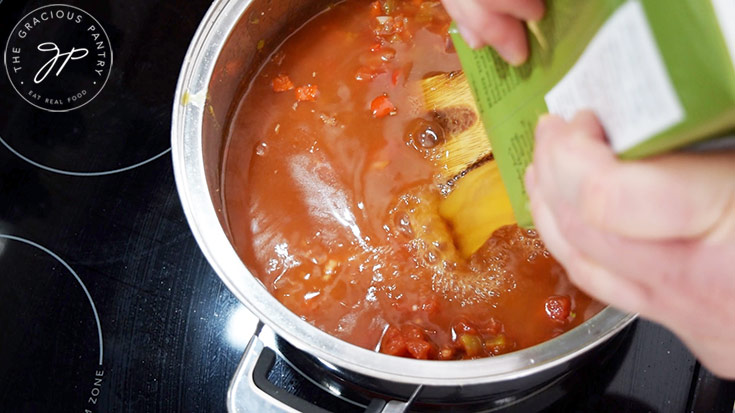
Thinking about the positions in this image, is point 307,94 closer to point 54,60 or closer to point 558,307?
point 54,60

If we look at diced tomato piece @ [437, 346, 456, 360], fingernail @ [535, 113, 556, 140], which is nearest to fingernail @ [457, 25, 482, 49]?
fingernail @ [535, 113, 556, 140]

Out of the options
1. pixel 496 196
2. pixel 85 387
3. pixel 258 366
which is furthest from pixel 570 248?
pixel 85 387

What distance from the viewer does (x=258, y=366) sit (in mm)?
1074

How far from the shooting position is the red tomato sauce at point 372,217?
45.4 inches

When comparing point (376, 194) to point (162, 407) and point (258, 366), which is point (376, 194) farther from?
point (162, 407)

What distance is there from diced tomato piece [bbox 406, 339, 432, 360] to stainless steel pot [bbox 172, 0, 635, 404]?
0.20 ft

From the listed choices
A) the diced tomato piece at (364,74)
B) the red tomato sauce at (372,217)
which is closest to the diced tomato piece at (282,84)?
the red tomato sauce at (372,217)

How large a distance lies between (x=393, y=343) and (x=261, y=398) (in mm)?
243

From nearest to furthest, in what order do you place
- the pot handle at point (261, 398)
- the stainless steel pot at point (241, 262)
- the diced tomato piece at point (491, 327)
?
the stainless steel pot at point (241, 262) → the pot handle at point (261, 398) → the diced tomato piece at point (491, 327)

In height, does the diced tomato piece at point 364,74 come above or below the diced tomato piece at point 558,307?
above

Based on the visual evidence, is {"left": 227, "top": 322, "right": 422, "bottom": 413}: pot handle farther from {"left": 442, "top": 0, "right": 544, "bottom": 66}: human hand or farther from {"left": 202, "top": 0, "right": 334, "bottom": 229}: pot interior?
{"left": 442, "top": 0, "right": 544, "bottom": 66}: human hand

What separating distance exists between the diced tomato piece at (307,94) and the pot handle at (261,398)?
1.73 feet

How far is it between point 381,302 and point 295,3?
66cm

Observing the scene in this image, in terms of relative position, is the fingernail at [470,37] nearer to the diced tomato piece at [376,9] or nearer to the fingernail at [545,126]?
the fingernail at [545,126]
